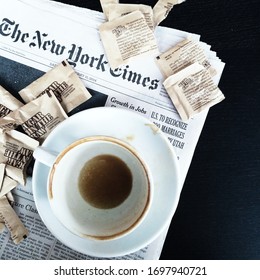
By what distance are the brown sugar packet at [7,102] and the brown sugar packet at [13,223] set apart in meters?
0.12

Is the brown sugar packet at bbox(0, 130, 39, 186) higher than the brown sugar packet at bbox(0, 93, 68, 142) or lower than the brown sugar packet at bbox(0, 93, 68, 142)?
lower

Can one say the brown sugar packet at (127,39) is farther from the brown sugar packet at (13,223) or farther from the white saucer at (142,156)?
the brown sugar packet at (13,223)

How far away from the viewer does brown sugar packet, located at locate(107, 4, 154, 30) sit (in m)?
0.58

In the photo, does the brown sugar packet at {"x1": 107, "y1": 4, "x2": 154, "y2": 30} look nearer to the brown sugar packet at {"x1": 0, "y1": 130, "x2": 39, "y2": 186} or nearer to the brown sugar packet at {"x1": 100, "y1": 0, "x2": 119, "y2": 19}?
the brown sugar packet at {"x1": 100, "y1": 0, "x2": 119, "y2": 19}

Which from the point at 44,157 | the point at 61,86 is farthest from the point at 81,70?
the point at 44,157

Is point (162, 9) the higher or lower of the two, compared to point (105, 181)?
higher

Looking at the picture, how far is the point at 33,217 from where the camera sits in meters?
0.58

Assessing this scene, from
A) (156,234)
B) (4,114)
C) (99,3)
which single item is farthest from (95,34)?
(156,234)

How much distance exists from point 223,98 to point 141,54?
4.5 inches

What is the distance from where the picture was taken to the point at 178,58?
1.90 ft

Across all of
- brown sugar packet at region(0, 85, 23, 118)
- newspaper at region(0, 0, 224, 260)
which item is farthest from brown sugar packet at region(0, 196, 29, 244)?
brown sugar packet at region(0, 85, 23, 118)

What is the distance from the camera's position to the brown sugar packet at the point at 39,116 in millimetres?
576

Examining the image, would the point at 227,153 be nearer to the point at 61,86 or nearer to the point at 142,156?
the point at 142,156

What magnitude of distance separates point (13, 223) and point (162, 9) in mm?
322
